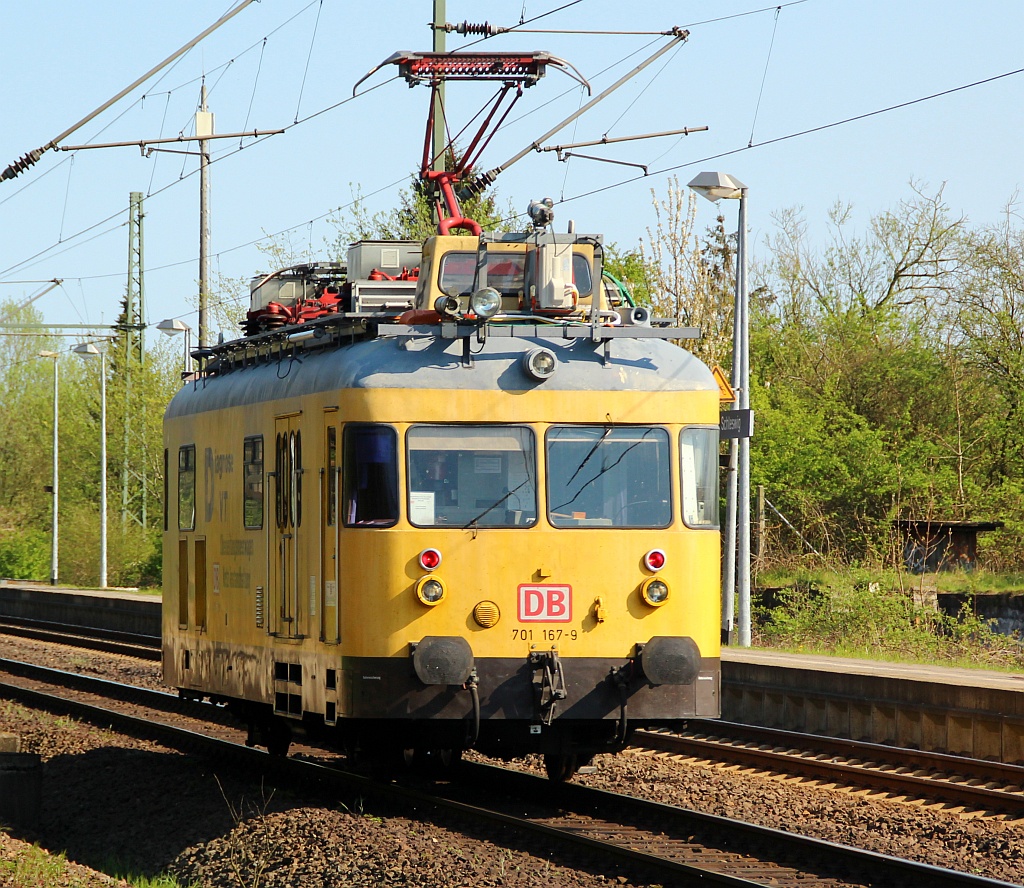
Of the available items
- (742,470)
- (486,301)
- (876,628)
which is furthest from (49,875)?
(876,628)

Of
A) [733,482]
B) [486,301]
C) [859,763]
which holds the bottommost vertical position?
[859,763]

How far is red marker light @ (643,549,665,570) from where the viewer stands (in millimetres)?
10203

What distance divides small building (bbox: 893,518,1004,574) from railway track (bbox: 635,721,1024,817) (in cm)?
1649

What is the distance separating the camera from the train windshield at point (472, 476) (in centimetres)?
1003

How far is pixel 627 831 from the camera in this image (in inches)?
392

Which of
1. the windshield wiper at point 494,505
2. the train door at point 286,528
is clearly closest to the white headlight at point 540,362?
the windshield wiper at point 494,505

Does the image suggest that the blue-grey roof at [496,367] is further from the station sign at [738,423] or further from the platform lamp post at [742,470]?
the platform lamp post at [742,470]

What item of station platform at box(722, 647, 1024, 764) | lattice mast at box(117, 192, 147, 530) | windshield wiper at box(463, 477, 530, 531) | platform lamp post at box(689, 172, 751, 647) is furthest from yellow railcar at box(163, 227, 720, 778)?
lattice mast at box(117, 192, 147, 530)

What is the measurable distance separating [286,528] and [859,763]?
5.38 m

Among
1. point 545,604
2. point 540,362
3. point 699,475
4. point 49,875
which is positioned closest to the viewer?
point 49,875

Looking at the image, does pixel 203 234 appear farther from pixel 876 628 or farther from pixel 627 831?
pixel 627 831

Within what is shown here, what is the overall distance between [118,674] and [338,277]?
1141 cm

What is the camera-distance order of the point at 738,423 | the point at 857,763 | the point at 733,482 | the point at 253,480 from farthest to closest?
the point at 733,482 < the point at 738,423 < the point at 857,763 < the point at 253,480

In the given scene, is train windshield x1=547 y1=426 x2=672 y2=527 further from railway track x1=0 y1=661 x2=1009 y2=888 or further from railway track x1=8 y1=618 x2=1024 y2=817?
railway track x1=8 y1=618 x2=1024 y2=817
